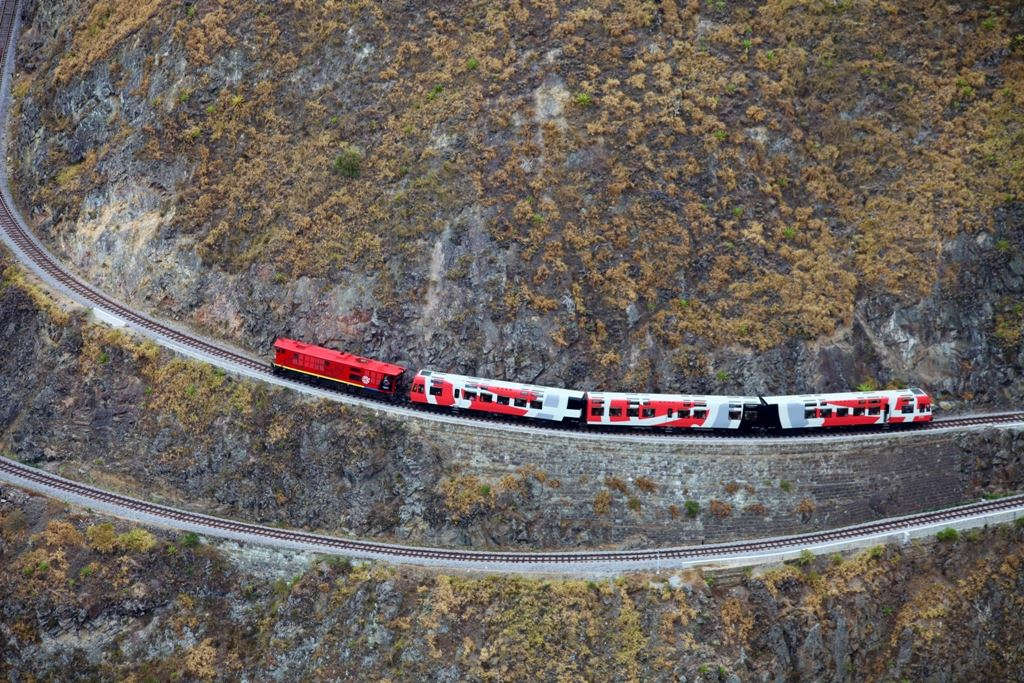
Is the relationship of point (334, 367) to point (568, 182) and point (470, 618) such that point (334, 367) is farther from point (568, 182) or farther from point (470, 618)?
point (568, 182)

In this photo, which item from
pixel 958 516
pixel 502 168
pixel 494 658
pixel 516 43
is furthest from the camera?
pixel 516 43

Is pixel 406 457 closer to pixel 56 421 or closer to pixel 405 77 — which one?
pixel 56 421

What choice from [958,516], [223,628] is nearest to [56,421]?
[223,628]

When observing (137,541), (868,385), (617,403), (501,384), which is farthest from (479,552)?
(868,385)

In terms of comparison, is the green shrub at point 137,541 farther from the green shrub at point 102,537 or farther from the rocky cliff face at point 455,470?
the rocky cliff face at point 455,470

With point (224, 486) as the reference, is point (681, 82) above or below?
above

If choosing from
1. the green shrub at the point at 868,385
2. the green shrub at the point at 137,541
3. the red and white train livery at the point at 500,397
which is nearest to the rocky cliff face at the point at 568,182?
the green shrub at the point at 868,385
